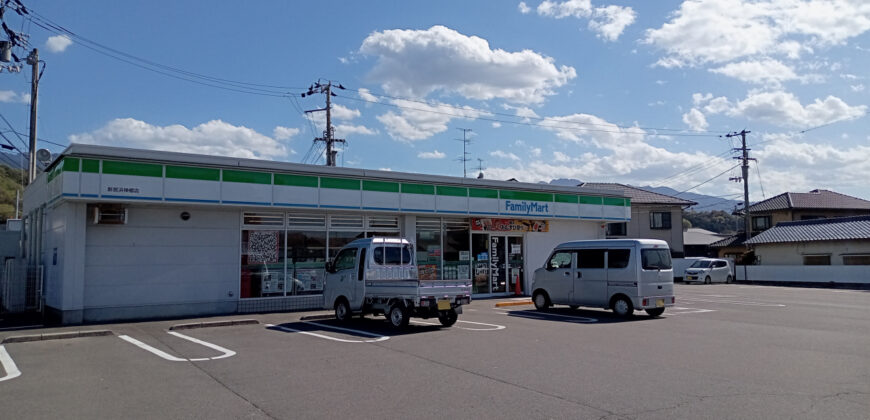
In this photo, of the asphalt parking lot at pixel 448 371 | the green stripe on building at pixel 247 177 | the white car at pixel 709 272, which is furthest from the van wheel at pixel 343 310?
the white car at pixel 709 272

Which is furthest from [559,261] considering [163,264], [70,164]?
[70,164]

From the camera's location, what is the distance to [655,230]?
161 ft

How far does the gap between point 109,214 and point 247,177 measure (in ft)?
11.0

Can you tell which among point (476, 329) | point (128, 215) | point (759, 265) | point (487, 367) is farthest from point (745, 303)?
point (759, 265)

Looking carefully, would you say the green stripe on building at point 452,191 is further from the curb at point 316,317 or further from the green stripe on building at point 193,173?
the green stripe on building at point 193,173

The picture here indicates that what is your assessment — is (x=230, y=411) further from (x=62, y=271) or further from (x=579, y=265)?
(x=579, y=265)

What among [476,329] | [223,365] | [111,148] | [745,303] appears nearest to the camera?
[223,365]

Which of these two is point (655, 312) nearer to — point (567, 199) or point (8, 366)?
point (567, 199)

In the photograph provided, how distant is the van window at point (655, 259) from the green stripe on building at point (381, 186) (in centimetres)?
743

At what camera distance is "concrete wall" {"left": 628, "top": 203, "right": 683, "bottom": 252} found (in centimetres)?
4881

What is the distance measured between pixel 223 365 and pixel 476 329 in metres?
5.62

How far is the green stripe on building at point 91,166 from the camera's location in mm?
13451

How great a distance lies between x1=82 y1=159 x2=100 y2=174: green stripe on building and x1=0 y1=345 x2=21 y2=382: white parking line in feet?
15.1

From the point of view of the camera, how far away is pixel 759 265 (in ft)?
128
